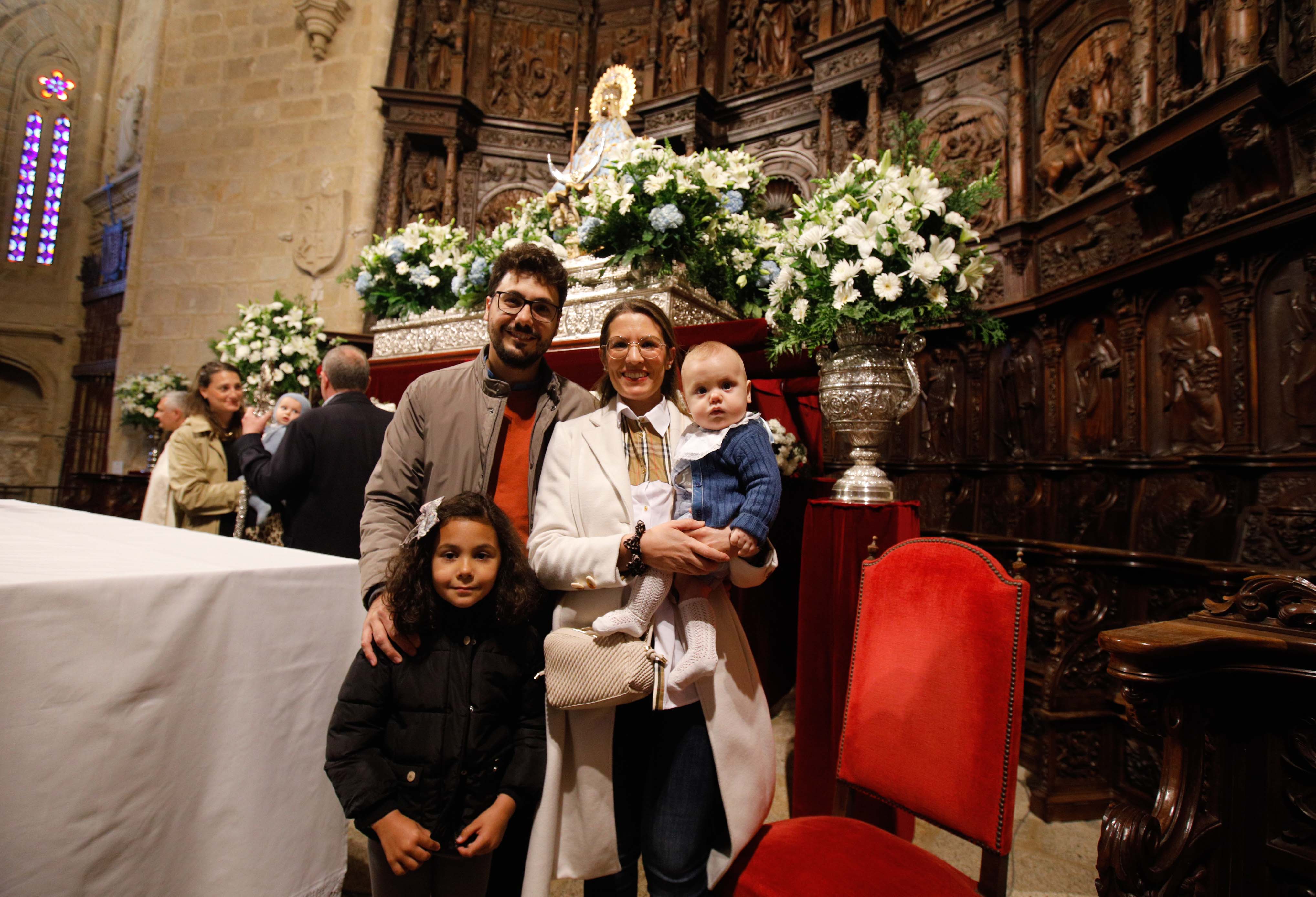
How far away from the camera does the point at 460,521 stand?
4.54ft

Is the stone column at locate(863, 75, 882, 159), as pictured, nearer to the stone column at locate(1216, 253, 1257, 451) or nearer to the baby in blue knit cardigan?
the stone column at locate(1216, 253, 1257, 451)

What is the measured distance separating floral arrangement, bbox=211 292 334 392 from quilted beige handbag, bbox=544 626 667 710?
15.0ft

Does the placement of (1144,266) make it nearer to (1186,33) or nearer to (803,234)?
(1186,33)

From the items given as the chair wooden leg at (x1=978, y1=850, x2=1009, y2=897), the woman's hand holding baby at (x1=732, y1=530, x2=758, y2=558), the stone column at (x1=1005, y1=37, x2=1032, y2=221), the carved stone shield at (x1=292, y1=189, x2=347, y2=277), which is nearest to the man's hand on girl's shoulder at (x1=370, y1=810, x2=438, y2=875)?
the woman's hand holding baby at (x1=732, y1=530, x2=758, y2=558)

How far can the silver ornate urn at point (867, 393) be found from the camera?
231cm

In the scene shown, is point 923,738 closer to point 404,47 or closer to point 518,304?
point 518,304

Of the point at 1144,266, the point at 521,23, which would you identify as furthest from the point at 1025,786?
the point at 521,23

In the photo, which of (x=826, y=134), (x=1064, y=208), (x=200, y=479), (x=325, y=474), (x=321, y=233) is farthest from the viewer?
(x=321, y=233)

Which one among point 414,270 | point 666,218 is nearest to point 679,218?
point 666,218

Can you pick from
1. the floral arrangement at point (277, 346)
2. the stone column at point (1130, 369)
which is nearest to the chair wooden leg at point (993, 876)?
the stone column at point (1130, 369)

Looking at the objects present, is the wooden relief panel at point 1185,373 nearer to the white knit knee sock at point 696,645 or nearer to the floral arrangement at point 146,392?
the white knit knee sock at point 696,645

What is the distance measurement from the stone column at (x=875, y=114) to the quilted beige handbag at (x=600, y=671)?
6.32m

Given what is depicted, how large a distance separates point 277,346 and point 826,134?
5631mm

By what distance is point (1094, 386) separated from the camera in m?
4.79
